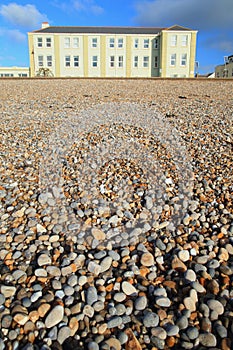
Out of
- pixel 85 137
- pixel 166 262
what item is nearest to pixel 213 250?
pixel 166 262

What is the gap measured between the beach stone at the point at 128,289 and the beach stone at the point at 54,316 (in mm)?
383

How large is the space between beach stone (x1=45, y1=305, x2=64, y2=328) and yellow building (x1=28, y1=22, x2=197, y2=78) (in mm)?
41433

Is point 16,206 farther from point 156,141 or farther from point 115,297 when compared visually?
point 156,141

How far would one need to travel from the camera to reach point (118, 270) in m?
1.77

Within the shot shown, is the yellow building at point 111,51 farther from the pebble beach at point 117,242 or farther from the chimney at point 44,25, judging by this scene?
the pebble beach at point 117,242

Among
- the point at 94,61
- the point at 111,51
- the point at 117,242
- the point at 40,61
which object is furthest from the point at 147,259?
the point at 40,61

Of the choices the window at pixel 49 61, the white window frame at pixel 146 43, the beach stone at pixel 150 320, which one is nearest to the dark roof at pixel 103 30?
the white window frame at pixel 146 43

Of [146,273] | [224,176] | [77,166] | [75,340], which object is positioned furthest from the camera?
[77,166]

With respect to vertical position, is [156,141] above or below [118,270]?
above

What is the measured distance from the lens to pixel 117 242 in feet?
6.73

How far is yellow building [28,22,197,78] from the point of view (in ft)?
130

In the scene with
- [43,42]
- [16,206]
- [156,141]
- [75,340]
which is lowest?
[75,340]

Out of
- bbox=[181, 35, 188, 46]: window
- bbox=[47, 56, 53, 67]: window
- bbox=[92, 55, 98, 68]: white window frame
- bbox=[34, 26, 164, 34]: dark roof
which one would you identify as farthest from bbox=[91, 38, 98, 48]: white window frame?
bbox=[181, 35, 188, 46]: window

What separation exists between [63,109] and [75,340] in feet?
20.2
